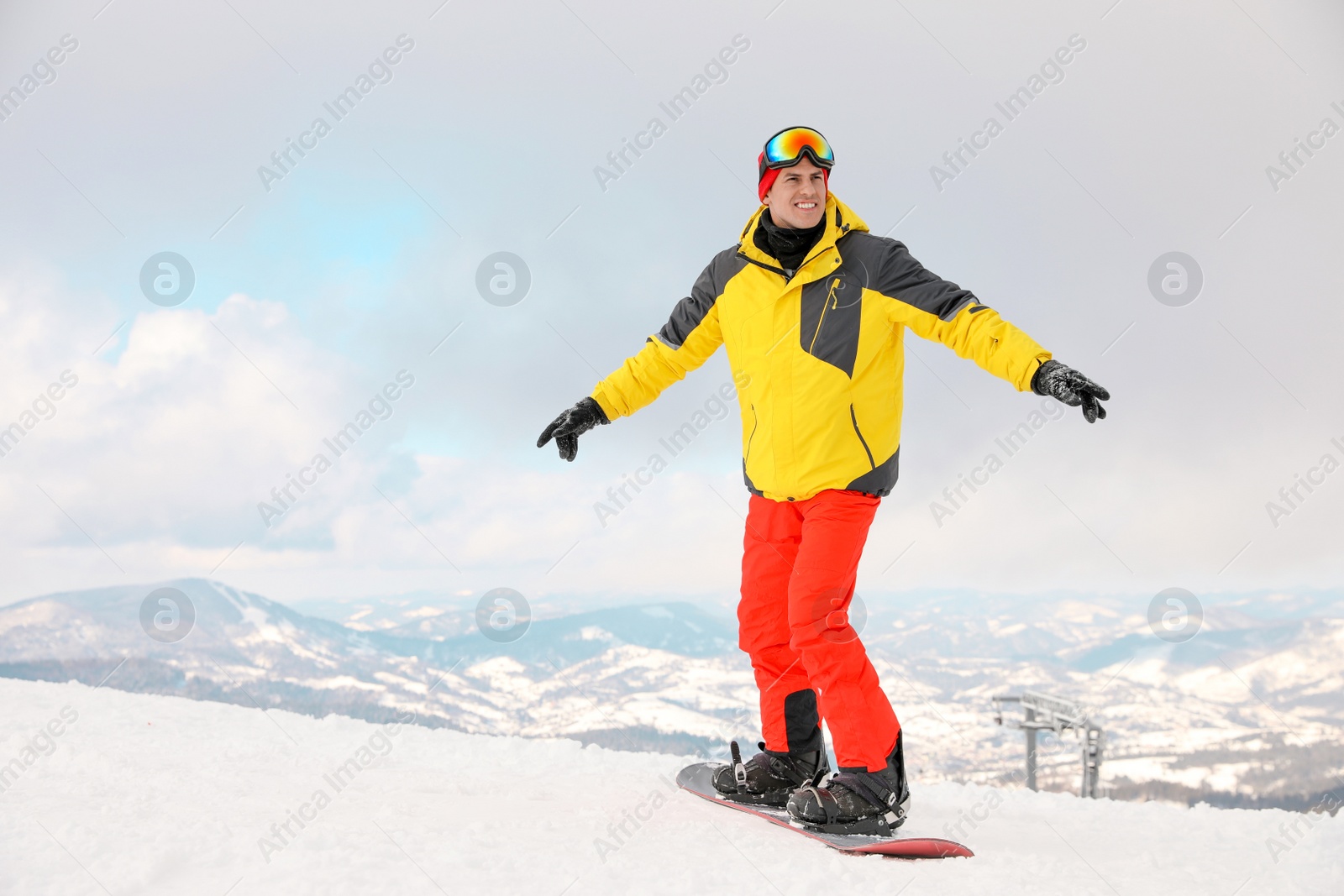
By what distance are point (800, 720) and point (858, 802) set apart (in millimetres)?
521

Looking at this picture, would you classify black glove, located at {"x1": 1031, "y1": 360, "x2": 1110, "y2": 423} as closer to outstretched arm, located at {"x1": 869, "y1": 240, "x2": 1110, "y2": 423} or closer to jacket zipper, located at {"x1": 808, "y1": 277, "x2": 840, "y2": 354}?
outstretched arm, located at {"x1": 869, "y1": 240, "x2": 1110, "y2": 423}

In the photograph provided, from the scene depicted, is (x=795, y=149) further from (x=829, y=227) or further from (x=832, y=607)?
(x=832, y=607)

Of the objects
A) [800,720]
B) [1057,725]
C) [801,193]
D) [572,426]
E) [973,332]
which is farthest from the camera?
[1057,725]

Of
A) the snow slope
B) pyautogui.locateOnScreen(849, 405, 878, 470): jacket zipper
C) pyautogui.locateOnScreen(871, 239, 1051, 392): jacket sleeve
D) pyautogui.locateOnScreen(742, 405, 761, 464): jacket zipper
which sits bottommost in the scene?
the snow slope

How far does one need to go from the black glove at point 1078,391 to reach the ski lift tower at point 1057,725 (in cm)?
825

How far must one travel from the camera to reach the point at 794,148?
11.0ft

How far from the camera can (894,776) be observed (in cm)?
328

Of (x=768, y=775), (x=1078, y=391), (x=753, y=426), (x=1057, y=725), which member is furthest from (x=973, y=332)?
(x=1057, y=725)

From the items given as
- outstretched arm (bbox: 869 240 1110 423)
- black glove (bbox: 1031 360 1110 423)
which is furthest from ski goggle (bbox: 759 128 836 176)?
black glove (bbox: 1031 360 1110 423)

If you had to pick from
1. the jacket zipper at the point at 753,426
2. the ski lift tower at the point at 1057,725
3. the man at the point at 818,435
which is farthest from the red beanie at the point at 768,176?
the ski lift tower at the point at 1057,725

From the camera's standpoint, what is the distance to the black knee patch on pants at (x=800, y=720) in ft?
12.0

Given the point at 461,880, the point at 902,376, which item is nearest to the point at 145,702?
the point at 461,880

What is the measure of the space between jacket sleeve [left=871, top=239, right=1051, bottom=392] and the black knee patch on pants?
61.5 inches

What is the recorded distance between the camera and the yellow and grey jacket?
326 cm
